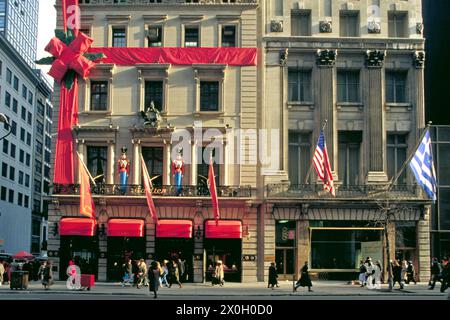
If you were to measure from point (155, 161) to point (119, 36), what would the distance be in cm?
920

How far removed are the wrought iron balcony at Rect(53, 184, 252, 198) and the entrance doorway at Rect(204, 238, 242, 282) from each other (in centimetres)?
315

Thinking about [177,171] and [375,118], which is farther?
[375,118]

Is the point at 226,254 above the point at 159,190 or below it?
below

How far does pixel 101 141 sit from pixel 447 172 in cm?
2397

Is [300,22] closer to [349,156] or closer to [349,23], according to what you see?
[349,23]

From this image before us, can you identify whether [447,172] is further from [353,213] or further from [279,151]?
[279,151]

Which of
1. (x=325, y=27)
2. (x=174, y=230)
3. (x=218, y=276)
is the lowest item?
(x=218, y=276)

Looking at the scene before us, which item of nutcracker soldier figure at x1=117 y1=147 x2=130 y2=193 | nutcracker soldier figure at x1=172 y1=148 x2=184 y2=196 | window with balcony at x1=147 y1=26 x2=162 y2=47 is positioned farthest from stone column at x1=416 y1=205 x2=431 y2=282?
window with balcony at x1=147 y1=26 x2=162 y2=47

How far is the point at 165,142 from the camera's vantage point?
129 ft

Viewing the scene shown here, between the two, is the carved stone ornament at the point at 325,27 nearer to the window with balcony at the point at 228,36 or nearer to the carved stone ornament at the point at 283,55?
the carved stone ornament at the point at 283,55

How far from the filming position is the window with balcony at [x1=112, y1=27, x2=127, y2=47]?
40875 millimetres

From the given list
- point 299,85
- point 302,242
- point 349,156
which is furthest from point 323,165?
point 299,85
